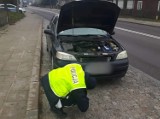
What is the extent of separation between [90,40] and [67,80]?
108 inches

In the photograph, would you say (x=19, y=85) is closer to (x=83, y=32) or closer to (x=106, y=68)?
(x=106, y=68)

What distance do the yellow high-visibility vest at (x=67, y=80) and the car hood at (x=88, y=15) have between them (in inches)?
93.0

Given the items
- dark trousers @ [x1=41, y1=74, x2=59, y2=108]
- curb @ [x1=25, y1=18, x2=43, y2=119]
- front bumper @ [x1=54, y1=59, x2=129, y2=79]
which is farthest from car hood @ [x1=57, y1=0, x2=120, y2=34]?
dark trousers @ [x1=41, y1=74, x2=59, y2=108]

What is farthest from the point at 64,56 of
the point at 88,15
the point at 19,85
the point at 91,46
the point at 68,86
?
the point at 68,86

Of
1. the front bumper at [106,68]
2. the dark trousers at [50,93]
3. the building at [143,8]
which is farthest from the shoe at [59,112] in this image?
the building at [143,8]

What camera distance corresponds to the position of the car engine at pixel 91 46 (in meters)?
6.50

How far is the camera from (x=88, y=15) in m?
7.08

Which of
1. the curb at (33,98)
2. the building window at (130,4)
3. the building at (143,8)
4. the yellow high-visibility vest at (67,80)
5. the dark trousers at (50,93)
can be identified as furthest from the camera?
the building window at (130,4)

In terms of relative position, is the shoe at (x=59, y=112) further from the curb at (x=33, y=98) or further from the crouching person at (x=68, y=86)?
the curb at (x=33, y=98)

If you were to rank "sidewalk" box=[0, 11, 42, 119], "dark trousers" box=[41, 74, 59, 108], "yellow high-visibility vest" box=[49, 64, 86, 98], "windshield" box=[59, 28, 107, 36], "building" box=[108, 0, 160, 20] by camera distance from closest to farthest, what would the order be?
1. "yellow high-visibility vest" box=[49, 64, 86, 98]
2. "dark trousers" box=[41, 74, 59, 108]
3. "sidewalk" box=[0, 11, 42, 119]
4. "windshield" box=[59, 28, 107, 36]
5. "building" box=[108, 0, 160, 20]

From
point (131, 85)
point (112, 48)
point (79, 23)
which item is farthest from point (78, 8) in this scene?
point (131, 85)

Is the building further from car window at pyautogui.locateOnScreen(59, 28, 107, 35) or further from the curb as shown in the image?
the curb

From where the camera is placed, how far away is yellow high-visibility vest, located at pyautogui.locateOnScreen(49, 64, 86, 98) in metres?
4.38

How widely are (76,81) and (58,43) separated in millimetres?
2593
